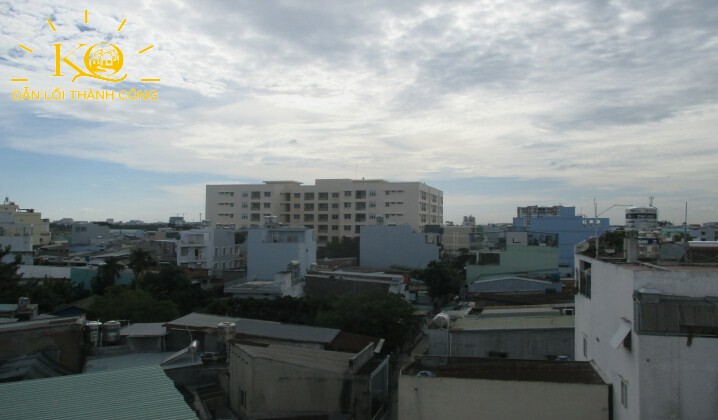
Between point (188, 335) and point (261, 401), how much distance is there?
3.42 meters

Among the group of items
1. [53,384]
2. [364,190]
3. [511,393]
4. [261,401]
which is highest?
[364,190]

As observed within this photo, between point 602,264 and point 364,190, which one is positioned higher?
point 364,190

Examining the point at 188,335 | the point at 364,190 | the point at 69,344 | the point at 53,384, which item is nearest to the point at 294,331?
the point at 188,335

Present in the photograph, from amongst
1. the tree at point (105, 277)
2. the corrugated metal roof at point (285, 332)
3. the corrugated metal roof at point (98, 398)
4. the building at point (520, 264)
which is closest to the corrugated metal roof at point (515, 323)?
the corrugated metal roof at point (285, 332)

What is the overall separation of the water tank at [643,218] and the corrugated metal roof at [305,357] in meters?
10.3

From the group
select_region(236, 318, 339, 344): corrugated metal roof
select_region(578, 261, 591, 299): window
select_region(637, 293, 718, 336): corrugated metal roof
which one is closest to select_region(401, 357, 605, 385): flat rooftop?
select_region(578, 261, 591, 299): window

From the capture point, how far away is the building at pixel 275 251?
35156 millimetres

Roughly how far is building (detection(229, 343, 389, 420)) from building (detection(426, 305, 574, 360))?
290 centimetres

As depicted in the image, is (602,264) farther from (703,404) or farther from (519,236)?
(519,236)

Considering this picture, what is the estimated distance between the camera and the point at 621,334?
813cm

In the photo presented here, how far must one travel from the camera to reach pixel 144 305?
67.8 ft

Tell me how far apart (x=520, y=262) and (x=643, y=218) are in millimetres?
15299

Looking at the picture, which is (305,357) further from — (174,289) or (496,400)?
(174,289)

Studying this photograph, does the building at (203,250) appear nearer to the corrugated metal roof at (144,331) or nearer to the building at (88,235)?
the corrugated metal roof at (144,331)
